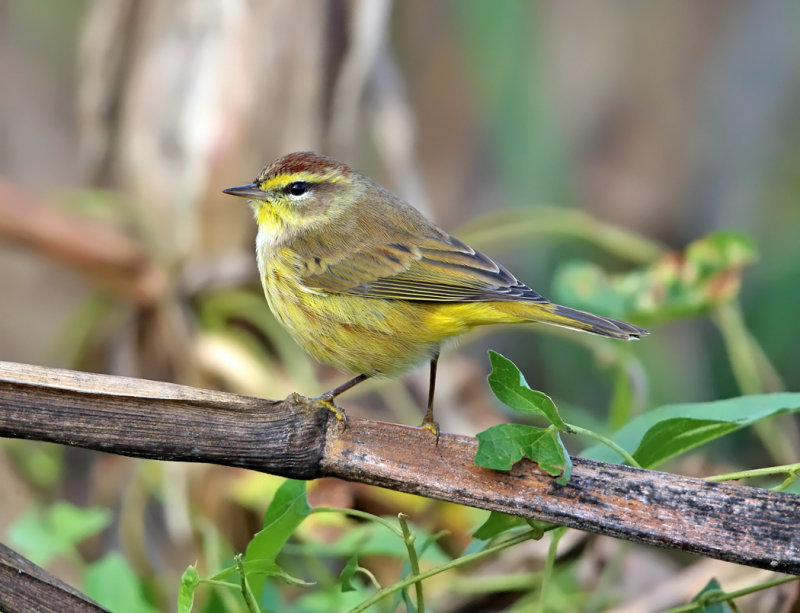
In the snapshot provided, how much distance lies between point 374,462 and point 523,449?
0.26 m

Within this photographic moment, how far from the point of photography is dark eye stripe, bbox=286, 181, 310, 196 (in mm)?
3104

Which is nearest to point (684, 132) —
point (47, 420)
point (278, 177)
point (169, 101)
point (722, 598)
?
point (169, 101)

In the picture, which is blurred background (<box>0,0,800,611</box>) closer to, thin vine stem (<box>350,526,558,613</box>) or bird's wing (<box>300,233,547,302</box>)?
bird's wing (<box>300,233,547,302</box>)

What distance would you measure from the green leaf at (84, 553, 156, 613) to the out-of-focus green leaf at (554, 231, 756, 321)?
157 centimetres

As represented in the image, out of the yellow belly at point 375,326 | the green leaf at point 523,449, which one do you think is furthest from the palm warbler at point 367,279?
the green leaf at point 523,449

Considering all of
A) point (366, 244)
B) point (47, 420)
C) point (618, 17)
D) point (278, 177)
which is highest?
point (618, 17)

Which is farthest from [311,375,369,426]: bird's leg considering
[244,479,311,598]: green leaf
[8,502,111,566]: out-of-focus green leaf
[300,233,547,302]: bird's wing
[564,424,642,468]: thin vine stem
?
[8,502,111,566]: out-of-focus green leaf

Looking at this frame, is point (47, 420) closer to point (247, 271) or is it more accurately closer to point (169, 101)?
point (247, 271)

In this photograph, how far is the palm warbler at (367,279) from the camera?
8.11 ft

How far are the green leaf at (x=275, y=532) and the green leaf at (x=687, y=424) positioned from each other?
0.59 m

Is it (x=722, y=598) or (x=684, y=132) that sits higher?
(x=684, y=132)

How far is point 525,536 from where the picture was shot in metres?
1.64

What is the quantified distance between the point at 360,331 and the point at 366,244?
1.30ft

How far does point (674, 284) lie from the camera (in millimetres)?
3150
